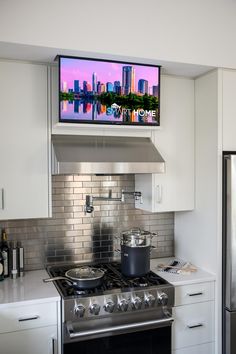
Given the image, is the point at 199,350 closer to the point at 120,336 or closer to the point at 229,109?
the point at 120,336

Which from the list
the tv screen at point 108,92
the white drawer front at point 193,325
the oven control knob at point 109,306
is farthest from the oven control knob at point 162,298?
the tv screen at point 108,92

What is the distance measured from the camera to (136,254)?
2.62m

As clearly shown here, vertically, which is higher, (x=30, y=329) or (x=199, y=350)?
(x=30, y=329)

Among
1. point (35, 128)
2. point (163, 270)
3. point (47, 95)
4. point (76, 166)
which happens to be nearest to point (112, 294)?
point (163, 270)

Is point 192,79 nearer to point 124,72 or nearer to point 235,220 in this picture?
point 124,72

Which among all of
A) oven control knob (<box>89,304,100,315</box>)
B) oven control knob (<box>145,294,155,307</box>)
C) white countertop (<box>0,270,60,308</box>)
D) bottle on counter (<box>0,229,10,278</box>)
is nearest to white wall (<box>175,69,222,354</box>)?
oven control knob (<box>145,294,155,307</box>)

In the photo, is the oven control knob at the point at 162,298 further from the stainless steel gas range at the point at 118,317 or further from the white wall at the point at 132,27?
the white wall at the point at 132,27

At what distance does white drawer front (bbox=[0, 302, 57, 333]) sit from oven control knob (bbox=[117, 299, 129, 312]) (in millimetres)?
407

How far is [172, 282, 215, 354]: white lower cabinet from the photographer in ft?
8.62

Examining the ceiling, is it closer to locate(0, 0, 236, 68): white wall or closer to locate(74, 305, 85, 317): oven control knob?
locate(0, 0, 236, 68): white wall

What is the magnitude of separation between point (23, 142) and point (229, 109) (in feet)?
4.97

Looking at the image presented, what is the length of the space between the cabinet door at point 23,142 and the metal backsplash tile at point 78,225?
1.09ft

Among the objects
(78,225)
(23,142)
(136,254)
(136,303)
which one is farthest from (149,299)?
(23,142)

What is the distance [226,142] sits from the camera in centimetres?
269
